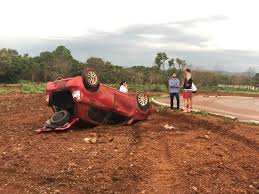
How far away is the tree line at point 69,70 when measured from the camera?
5691 cm

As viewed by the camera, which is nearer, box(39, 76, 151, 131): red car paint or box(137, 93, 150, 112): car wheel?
box(39, 76, 151, 131): red car paint

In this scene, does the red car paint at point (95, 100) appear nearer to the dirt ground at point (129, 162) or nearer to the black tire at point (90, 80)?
the black tire at point (90, 80)

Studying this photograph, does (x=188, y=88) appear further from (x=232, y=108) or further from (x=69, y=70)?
(x=69, y=70)

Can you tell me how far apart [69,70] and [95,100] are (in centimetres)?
5045

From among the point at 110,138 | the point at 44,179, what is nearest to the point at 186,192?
the point at 44,179

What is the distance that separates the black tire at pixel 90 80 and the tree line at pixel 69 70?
136 feet

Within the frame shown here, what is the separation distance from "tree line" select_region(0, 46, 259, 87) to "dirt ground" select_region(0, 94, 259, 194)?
4300 cm

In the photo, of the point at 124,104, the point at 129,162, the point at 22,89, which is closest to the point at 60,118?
the point at 124,104

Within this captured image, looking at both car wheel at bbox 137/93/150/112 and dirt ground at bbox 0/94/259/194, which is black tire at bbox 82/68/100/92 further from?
car wheel at bbox 137/93/150/112

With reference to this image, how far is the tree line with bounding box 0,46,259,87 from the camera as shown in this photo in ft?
187

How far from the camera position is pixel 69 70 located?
61812mm

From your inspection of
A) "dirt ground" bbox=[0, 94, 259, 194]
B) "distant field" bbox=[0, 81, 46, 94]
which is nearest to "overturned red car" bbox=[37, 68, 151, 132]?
"dirt ground" bbox=[0, 94, 259, 194]

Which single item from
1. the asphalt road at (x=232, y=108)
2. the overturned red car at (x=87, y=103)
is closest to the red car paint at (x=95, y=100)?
the overturned red car at (x=87, y=103)

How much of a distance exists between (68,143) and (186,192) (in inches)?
129
